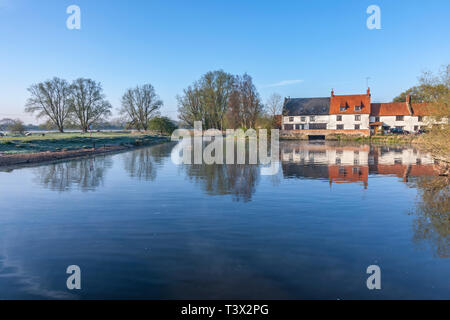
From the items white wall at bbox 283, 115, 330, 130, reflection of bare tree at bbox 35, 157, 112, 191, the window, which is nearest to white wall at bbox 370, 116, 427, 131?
white wall at bbox 283, 115, 330, 130

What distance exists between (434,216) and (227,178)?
27.9 feet

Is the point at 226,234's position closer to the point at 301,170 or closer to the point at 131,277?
the point at 131,277

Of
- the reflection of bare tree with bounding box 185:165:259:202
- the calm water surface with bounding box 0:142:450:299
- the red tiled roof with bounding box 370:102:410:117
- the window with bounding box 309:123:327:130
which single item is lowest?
the calm water surface with bounding box 0:142:450:299

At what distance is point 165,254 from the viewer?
590 centimetres

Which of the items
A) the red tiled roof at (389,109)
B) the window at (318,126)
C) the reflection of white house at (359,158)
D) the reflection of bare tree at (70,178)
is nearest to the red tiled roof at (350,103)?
the red tiled roof at (389,109)

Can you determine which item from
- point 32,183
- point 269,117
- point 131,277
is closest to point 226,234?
point 131,277

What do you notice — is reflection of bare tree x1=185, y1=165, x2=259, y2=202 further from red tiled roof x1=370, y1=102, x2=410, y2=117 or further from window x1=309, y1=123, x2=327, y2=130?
red tiled roof x1=370, y1=102, x2=410, y2=117

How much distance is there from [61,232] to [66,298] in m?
3.11

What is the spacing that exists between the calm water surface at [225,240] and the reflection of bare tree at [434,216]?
0.14 ft

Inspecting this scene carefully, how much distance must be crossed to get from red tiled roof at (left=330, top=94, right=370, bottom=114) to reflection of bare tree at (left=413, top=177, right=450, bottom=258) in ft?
159

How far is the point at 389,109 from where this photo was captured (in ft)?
191

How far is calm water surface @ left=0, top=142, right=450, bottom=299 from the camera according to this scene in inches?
188

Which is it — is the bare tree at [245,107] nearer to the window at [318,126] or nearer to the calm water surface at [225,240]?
the window at [318,126]

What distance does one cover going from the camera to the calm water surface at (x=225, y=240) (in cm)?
477
